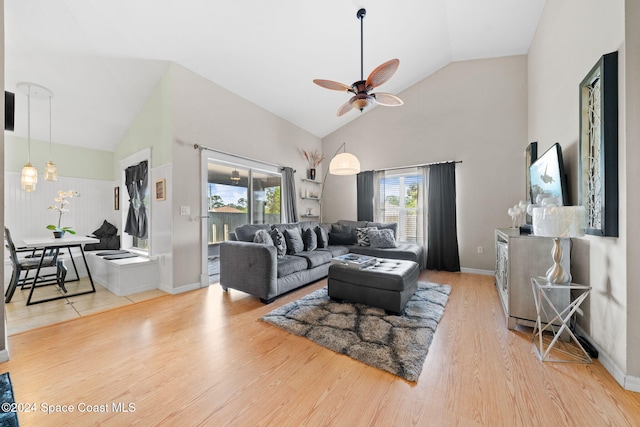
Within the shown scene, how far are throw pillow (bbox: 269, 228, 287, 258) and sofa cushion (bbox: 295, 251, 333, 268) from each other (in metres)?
0.26

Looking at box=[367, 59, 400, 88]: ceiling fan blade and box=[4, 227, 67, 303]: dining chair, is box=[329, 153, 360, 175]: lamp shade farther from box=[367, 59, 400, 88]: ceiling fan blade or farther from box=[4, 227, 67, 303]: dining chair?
box=[4, 227, 67, 303]: dining chair

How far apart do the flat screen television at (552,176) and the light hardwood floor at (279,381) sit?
4.36 ft

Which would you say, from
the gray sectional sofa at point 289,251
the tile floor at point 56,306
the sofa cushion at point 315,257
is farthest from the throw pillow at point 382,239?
the tile floor at point 56,306

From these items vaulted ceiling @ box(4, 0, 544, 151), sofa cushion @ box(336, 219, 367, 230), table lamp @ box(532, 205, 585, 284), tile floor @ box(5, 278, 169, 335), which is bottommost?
tile floor @ box(5, 278, 169, 335)

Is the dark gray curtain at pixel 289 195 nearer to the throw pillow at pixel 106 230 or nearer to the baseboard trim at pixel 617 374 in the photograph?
the throw pillow at pixel 106 230

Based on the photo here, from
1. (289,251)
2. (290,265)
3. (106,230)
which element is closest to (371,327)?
(290,265)

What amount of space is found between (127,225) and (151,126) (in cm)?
193

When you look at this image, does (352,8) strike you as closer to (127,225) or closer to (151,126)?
(151,126)

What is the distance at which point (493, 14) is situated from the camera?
321 centimetres

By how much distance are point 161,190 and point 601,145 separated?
15.0 feet

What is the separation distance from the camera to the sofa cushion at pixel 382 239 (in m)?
4.30

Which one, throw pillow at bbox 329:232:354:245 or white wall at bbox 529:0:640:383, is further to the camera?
throw pillow at bbox 329:232:354:245

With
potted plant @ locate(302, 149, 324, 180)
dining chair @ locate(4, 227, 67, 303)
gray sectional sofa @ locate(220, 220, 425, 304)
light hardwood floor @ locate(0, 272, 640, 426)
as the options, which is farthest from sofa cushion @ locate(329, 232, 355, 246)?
dining chair @ locate(4, 227, 67, 303)

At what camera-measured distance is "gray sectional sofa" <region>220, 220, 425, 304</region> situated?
2891 millimetres
